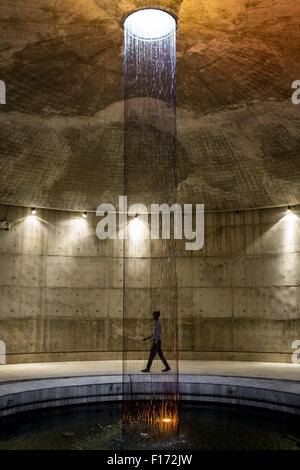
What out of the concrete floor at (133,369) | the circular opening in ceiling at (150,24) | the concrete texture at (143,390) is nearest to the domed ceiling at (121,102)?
the circular opening in ceiling at (150,24)

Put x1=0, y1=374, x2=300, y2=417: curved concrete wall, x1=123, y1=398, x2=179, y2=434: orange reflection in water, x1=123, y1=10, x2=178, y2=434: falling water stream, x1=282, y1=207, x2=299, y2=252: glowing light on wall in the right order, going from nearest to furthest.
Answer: x1=123, y1=398, x2=179, y2=434: orange reflection in water < x1=0, y1=374, x2=300, y2=417: curved concrete wall < x1=123, y1=10, x2=178, y2=434: falling water stream < x1=282, y1=207, x2=299, y2=252: glowing light on wall

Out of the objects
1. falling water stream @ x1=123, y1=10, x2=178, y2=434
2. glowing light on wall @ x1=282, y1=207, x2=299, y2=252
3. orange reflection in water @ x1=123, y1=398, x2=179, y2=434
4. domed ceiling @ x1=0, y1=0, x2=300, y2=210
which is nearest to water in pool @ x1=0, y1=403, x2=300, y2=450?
orange reflection in water @ x1=123, y1=398, x2=179, y2=434

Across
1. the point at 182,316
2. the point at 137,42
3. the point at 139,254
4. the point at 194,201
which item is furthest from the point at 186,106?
the point at 182,316

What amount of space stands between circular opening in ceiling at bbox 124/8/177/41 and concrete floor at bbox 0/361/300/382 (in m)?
7.14

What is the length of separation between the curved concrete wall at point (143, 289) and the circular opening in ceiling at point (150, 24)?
8.00m

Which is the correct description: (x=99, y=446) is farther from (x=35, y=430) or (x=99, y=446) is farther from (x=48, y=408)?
(x=48, y=408)

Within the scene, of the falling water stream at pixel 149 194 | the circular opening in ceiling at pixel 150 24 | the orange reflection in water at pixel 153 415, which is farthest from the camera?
the falling water stream at pixel 149 194

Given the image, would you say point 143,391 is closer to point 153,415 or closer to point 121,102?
point 153,415

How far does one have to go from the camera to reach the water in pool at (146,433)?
6.41 m

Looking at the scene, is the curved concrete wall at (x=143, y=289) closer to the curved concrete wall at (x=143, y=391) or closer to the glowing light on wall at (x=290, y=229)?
the glowing light on wall at (x=290, y=229)

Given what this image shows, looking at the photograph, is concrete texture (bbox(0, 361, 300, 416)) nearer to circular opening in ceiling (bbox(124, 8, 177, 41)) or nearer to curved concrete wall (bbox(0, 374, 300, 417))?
curved concrete wall (bbox(0, 374, 300, 417))

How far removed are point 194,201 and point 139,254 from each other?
8.52ft

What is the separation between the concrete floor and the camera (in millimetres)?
10992

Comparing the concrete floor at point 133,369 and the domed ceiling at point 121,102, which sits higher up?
the domed ceiling at point 121,102
